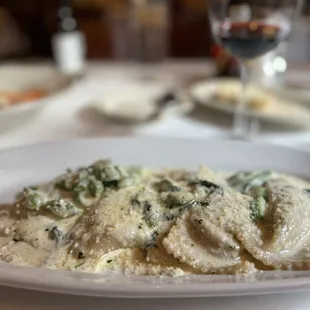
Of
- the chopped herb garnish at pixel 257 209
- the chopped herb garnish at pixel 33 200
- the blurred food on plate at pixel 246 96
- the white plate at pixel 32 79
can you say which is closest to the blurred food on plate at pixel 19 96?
the white plate at pixel 32 79

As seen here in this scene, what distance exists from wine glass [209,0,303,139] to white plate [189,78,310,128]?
0.19ft

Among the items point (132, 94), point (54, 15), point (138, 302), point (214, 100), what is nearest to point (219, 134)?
point (214, 100)

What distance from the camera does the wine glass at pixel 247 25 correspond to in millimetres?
1216

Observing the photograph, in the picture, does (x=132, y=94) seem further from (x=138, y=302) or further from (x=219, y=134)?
(x=138, y=302)

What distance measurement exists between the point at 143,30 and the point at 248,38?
2.14 ft

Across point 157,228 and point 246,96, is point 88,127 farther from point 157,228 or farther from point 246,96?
point 157,228

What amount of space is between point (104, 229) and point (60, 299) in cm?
11

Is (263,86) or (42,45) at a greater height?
(263,86)

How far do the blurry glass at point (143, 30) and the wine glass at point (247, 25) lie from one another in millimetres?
509

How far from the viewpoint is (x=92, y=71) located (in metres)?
1.93

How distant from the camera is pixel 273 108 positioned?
4.74 feet

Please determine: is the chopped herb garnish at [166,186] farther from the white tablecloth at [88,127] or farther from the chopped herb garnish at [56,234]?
the white tablecloth at [88,127]

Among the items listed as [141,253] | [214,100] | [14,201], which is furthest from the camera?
[214,100]

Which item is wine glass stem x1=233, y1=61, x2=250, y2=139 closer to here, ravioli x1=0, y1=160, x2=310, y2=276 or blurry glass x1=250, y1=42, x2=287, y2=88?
blurry glass x1=250, y1=42, x2=287, y2=88
